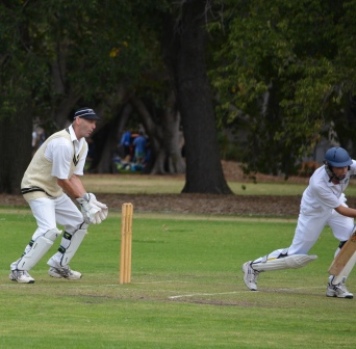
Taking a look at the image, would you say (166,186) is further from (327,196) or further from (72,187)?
(327,196)

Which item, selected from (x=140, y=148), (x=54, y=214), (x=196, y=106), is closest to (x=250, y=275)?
(x=54, y=214)

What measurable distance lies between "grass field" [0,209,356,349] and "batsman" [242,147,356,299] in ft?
0.96

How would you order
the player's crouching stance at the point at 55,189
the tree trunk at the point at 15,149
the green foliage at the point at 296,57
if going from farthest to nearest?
the tree trunk at the point at 15,149 → the green foliage at the point at 296,57 → the player's crouching stance at the point at 55,189

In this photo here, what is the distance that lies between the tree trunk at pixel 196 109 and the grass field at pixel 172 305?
1693 centimetres

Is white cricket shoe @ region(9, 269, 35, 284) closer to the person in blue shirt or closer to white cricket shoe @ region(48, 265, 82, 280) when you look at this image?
white cricket shoe @ region(48, 265, 82, 280)

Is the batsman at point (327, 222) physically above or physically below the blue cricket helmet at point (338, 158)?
below

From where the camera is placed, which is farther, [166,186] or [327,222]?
[166,186]

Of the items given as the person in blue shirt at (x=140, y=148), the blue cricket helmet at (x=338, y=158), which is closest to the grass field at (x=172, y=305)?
the blue cricket helmet at (x=338, y=158)

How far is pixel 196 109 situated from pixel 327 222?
24.9m

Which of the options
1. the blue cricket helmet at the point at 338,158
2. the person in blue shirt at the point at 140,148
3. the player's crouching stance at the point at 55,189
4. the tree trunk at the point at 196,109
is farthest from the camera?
the person in blue shirt at the point at 140,148

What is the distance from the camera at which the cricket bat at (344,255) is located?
15.1m

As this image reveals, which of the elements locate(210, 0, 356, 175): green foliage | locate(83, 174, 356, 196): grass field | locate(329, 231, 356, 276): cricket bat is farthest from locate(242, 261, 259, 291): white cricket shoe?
locate(83, 174, 356, 196): grass field

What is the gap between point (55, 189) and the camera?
53.6ft

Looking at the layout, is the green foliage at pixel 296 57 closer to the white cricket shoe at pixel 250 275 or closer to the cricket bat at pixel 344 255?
the white cricket shoe at pixel 250 275
